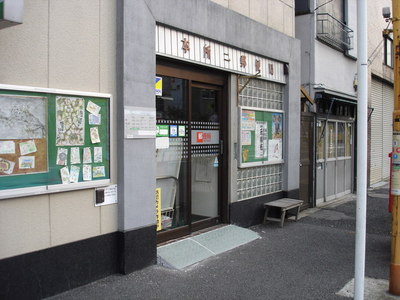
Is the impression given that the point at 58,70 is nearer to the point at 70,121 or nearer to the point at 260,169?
the point at 70,121

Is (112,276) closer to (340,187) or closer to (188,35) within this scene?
(188,35)

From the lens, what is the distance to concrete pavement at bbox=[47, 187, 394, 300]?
4.52 m

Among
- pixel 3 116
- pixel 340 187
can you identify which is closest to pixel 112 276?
pixel 3 116

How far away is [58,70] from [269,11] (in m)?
5.23

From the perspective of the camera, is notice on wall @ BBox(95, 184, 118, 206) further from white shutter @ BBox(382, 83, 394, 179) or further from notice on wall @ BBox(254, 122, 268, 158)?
white shutter @ BBox(382, 83, 394, 179)

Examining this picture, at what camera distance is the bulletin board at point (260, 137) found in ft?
24.6

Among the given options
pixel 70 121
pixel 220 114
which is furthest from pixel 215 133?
pixel 70 121

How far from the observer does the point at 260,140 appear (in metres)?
8.02

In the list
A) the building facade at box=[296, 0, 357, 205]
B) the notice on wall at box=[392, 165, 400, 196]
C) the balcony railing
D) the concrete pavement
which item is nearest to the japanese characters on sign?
the building facade at box=[296, 0, 357, 205]

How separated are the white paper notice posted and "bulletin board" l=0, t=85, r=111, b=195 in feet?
0.81

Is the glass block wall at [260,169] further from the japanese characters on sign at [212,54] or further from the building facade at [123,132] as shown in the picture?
the japanese characters on sign at [212,54]

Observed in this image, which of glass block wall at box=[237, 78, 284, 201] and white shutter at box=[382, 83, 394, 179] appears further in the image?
white shutter at box=[382, 83, 394, 179]

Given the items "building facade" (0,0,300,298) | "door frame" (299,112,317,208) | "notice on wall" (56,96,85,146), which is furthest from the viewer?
"door frame" (299,112,317,208)

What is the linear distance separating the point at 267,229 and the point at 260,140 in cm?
175
